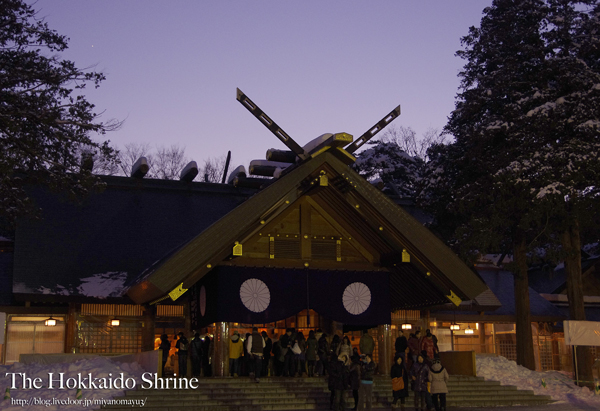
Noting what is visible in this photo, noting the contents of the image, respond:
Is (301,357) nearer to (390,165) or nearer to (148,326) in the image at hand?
(148,326)

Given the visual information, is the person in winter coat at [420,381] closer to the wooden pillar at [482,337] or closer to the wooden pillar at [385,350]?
the wooden pillar at [385,350]

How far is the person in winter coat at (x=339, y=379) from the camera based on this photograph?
1448 cm

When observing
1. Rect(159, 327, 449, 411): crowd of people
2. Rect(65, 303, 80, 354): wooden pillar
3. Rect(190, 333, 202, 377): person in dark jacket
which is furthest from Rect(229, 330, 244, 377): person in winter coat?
Rect(65, 303, 80, 354): wooden pillar

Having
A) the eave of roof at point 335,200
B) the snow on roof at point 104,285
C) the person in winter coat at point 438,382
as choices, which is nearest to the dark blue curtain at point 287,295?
the eave of roof at point 335,200

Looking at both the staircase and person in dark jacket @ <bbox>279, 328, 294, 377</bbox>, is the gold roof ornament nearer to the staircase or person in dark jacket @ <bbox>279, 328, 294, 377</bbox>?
the staircase

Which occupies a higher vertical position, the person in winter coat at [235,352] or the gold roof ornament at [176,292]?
the gold roof ornament at [176,292]

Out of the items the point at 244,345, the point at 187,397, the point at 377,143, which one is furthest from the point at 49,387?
the point at 377,143

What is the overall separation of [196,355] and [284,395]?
274 cm

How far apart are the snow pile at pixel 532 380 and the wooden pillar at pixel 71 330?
42.5ft

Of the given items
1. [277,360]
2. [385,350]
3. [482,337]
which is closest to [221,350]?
[277,360]

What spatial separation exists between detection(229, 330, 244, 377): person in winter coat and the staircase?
450mm

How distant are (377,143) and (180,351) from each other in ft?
86.0

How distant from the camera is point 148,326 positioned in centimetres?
2203

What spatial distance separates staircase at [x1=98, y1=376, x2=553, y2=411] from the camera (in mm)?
14922
